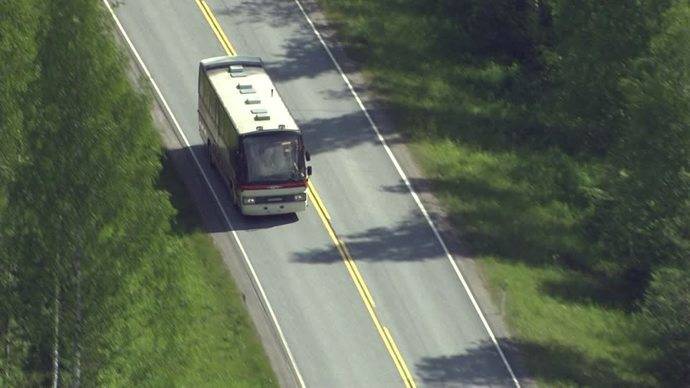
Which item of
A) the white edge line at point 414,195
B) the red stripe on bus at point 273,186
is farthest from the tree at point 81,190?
the white edge line at point 414,195

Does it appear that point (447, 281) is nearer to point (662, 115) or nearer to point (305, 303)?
point (305, 303)

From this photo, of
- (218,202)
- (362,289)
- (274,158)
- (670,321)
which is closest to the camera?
(670,321)

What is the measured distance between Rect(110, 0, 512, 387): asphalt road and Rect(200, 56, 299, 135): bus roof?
9.95ft

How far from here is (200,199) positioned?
54.2 m

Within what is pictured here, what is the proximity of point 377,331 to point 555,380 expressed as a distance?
198 inches

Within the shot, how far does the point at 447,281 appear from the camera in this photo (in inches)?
2045

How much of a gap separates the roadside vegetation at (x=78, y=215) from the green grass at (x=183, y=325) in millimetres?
43

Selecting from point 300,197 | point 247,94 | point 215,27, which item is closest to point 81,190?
point 300,197

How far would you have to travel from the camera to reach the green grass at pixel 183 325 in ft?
124

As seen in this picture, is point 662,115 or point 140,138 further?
point 662,115

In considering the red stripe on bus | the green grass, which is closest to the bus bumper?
the red stripe on bus

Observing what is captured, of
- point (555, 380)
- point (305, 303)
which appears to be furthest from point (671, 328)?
point (305, 303)

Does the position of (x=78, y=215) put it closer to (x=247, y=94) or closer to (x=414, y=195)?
(x=247, y=94)

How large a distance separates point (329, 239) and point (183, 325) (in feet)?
47.7
